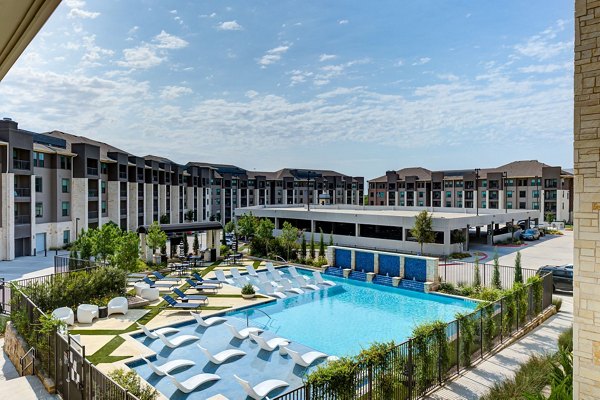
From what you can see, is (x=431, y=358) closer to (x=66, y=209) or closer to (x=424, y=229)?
(x=424, y=229)

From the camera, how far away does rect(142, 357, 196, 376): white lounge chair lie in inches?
461

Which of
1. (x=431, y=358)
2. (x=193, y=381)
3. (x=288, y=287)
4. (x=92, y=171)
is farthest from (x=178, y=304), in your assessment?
(x=92, y=171)

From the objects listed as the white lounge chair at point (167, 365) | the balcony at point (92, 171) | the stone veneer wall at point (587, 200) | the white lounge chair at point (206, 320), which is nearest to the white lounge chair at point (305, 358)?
the white lounge chair at point (167, 365)

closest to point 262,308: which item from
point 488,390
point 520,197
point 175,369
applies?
point 175,369

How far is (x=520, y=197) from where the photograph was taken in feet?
215

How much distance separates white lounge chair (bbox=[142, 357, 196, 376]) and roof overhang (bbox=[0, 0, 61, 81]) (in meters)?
11.2

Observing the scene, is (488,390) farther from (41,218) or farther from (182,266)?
(41,218)

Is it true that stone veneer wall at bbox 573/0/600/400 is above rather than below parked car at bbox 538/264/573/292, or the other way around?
above

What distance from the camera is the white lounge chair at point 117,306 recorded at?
17469mm

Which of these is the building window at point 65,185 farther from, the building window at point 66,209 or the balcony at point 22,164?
the balcony at point 22,164

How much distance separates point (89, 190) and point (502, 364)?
42896mm

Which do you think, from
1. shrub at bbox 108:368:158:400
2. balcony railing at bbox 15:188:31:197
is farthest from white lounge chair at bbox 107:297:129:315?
balcony railing at bbox 15:188:31:197

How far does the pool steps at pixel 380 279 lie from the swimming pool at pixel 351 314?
438 millimetres

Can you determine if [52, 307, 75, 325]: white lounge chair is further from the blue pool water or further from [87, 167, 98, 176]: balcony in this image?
[87, 167, 98, 176]: balcony
